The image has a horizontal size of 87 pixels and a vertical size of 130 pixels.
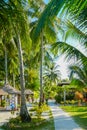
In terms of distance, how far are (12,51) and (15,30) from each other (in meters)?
18.7

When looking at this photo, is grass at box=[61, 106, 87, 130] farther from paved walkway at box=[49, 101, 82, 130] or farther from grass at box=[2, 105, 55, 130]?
grass at box=[2, 105, 55, 130]

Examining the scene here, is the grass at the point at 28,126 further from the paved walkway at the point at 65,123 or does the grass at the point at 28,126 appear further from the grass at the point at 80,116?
the grass at the point at 80,116

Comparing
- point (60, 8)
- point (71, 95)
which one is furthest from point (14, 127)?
point (71, 95)

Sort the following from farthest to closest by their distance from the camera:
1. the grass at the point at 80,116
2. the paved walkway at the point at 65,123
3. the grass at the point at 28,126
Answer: the grass at the point at 80,116
the grass at the point at 28,126
the paved walkway at the point at 65,123

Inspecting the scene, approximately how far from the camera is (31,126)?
17.4 meters

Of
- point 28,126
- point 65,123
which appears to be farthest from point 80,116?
point 28,126

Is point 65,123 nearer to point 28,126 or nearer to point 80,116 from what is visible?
point 28,126

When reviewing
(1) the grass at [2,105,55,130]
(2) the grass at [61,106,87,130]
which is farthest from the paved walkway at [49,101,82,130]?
(1) the grass at [2,105,55,130]

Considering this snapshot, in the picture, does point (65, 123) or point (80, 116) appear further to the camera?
point (80, 116)

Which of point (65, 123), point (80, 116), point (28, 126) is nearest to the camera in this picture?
point (28, 126)

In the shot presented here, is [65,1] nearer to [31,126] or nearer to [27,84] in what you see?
[31,126]

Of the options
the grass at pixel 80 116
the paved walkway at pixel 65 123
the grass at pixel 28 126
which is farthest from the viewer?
the grass at pixel 80 116

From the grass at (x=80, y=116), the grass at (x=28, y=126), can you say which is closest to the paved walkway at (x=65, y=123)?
the grass at (x=80, y=116)

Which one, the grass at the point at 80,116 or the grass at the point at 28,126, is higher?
the grass at the point at 80,116
